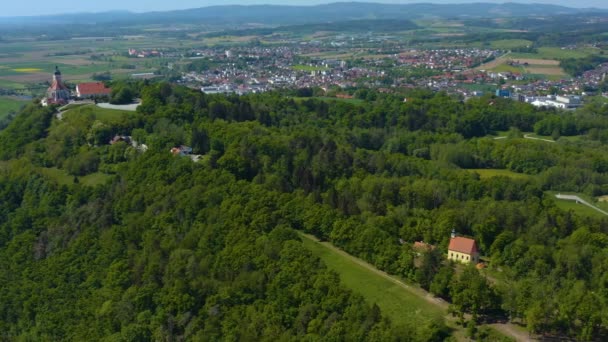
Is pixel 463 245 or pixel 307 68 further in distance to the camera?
pixel 307 68

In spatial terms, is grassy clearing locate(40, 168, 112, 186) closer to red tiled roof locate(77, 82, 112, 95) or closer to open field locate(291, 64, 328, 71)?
red tiled roof locate(77, 82, 112, 95)

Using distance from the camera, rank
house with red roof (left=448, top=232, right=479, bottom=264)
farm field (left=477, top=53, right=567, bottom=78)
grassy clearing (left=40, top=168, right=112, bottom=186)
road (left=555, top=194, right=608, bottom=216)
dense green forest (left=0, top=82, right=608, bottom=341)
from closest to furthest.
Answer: dense green forest (left=0, top=82, right=608, bottom=341) → house with red roof (left=448, top=232, right=479, bottom=264) → grassy clearing (left=40, top=168, right=112, bottom=186) → road (left=555, top=194, right=608, bottom=216) → farm field (left=477, top=53, right=567, bottom=78)

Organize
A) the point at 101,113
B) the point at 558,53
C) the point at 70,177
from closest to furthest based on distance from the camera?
the point at 70,177
the point at 101,113
the point at 558,53

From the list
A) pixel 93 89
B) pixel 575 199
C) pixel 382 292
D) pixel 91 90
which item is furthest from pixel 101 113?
pixel 575 199

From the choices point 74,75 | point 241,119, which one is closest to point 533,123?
point 241,119

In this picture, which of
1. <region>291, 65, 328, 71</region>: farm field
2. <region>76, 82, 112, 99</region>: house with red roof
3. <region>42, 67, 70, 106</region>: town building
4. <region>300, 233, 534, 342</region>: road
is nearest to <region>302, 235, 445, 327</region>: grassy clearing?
<region>300, 233, 534, 342</region>: road

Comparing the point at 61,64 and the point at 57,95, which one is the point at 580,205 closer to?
the point at 57,95
